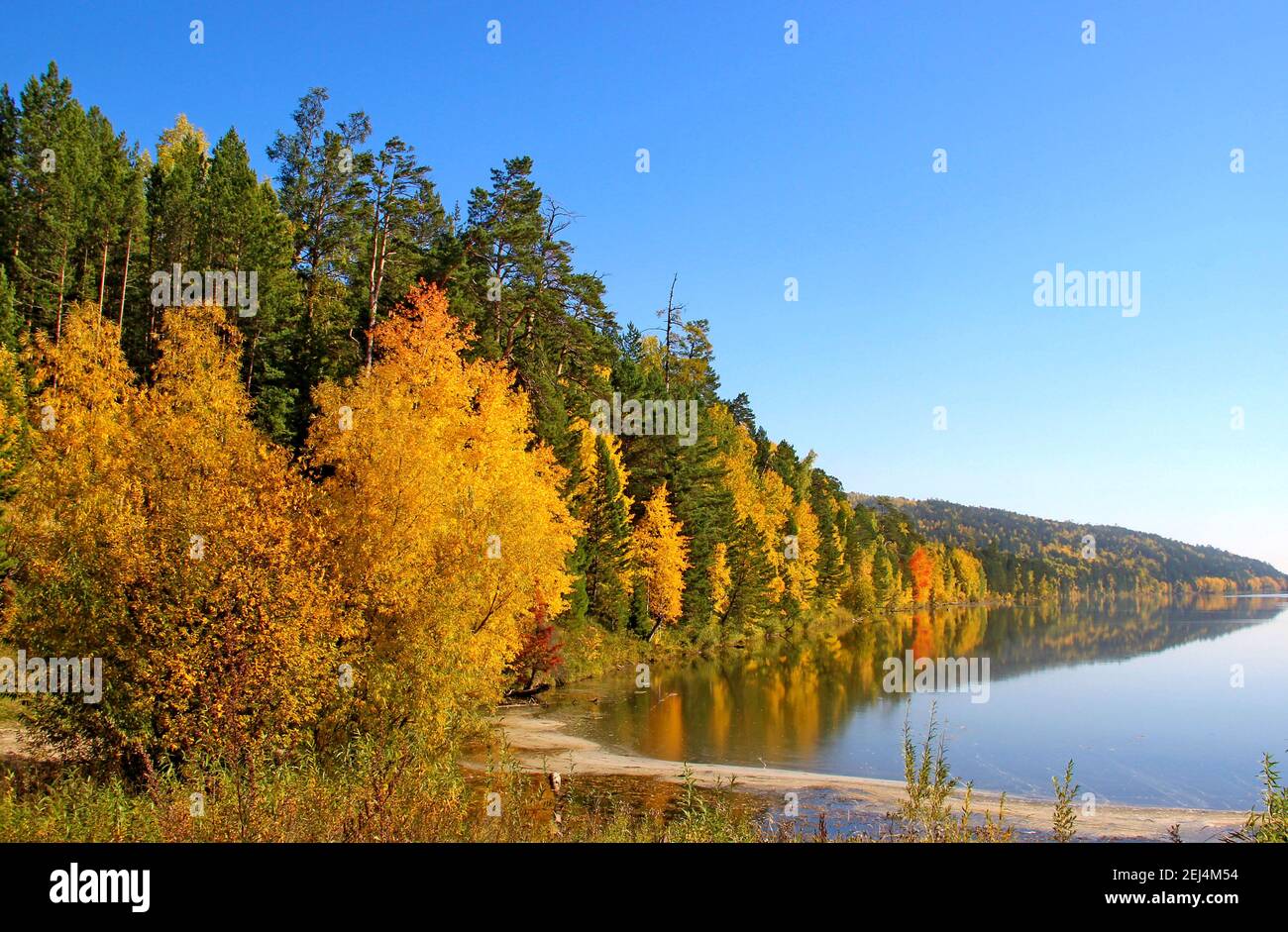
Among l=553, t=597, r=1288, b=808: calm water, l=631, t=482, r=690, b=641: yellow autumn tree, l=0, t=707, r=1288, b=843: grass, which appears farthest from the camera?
l=631, t=482, r=690, b=641: yellow autumn tree

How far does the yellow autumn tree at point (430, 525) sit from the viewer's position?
20547 millimetres

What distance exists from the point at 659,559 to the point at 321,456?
106ft

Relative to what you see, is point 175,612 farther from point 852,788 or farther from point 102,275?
point 102,275

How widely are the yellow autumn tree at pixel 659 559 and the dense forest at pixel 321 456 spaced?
9.0 inches

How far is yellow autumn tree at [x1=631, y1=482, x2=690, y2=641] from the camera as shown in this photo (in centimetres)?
5416

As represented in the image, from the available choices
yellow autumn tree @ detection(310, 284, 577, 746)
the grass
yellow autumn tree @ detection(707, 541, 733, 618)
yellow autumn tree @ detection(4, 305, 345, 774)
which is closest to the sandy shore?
yellow autumn tree @ detection(310, 284, 577, 746)

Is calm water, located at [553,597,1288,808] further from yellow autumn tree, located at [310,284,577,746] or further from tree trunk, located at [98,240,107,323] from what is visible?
tree trunk, located at [98,240,107,323]

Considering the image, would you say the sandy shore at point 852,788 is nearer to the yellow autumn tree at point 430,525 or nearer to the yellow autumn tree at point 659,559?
the yellow autumn tree at point 430,525

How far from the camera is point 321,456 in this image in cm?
2430

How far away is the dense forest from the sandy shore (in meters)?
3.44

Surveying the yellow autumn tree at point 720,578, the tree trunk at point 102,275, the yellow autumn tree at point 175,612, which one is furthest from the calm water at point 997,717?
the tree trunk at point 102,275

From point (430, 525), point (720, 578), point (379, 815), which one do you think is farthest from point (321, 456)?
point (720, 578)

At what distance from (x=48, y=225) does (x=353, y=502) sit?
1281 inches
